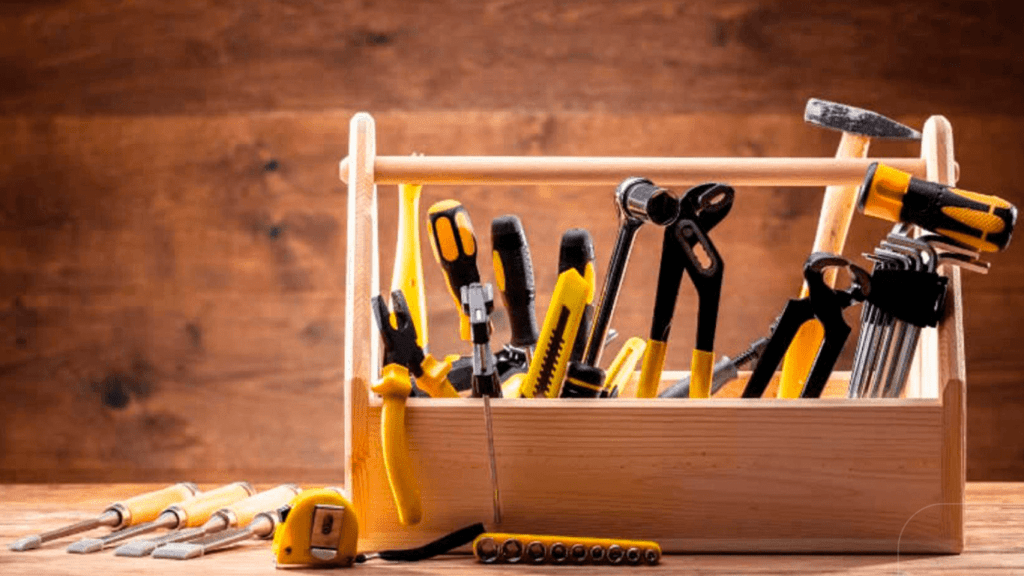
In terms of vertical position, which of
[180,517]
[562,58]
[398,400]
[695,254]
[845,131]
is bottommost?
[180,517]

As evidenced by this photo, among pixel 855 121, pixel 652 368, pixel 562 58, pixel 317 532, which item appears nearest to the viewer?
pixel 317 532

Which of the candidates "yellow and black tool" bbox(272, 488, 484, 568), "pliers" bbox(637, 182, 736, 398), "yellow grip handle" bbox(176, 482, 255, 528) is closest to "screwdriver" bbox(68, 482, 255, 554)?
"yellow grip handle" bbox(176, 482, 255, 528)

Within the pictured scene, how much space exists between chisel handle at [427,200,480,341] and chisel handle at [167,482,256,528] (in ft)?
0.83

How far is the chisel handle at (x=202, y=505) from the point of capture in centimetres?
90

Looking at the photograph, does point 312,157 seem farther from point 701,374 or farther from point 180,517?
point 701,374

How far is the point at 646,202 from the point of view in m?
0.79

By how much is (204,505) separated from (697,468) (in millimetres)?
397

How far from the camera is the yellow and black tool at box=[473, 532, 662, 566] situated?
0.75 meters

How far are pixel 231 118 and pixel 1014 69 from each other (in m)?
1.03

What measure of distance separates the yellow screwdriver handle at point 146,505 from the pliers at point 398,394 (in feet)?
0.77

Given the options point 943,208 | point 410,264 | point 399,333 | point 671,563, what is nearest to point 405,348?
point 399,333

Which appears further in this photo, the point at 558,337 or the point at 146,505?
the point at 146,505

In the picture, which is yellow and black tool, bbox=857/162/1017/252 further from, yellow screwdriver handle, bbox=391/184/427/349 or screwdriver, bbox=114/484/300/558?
screwdriver, bbox=114/484/300/558

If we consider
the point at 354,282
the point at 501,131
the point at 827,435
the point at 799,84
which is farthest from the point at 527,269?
the point at 799,84
